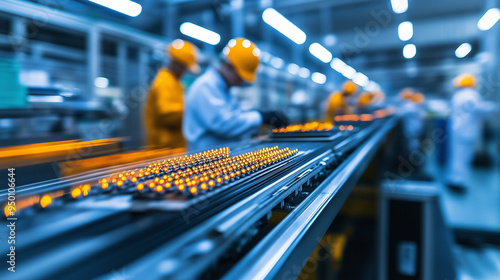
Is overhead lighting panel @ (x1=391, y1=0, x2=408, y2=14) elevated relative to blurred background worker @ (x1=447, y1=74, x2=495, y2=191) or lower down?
elevated

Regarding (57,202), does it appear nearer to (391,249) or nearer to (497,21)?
(391,249)

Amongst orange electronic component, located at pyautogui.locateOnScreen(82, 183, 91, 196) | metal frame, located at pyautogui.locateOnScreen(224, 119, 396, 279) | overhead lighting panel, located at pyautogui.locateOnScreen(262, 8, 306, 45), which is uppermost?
overhead lighting panel, located at pyautogui.locateOnScreen(262, 8, 306, 45)

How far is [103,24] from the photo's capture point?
3.35 metres

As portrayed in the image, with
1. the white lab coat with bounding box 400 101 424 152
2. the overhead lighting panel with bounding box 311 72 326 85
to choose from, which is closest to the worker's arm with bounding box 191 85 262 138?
the white lab coat with bounding box 400 101 424 152

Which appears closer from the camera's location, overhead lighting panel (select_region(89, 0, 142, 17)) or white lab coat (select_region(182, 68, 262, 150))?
white lab coat (select_region(182, 68, 262, 150))

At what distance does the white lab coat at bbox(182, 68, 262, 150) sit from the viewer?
189 centimetres

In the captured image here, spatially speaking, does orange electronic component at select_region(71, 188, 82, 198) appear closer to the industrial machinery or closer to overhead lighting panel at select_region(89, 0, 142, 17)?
the industrial machinery

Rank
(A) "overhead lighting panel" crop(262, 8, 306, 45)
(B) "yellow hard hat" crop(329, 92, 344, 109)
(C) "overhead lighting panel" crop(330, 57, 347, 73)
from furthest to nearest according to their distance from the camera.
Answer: (C) "overhead lighting panel" crop(330, 57, 347, 73) < (B) "yellow hard hat" crop(329, 92, 344, 109) < (A) "overhead lighting panel" crop(262, 8, 306, 45)

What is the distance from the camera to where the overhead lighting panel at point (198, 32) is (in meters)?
4.15

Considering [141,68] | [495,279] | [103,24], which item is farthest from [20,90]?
[495,279]

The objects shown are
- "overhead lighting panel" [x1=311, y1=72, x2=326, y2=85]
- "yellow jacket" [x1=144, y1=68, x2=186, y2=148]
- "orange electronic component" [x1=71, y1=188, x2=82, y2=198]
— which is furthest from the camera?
"overhead lighting panel" [x1=311, y1=72, x2=326, y2=85]

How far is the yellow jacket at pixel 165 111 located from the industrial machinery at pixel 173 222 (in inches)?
63.8

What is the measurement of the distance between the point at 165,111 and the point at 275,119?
3.30 ft

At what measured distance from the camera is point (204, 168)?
2.49 feet
